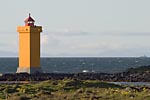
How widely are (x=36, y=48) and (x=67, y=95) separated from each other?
83.2ft

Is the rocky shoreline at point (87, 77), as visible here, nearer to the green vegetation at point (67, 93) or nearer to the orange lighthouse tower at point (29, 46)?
the orange lighthouse tower at point (29, 46)

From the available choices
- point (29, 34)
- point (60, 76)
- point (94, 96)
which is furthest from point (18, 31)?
point (94, 96)

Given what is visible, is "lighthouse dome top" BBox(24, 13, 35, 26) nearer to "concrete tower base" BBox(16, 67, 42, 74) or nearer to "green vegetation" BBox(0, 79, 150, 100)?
"concrete tower base" BBox(16, 67, 42, 74)

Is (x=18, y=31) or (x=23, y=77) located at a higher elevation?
(x=18, y=31)

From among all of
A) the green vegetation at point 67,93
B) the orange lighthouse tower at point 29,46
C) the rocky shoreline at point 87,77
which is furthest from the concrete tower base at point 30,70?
the green vegetation at point 67,93

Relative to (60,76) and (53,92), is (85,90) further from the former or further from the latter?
(60,76)

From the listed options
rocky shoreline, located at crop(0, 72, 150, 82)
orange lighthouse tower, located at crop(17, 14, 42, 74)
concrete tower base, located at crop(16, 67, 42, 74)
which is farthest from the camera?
concrete tower base, located at crop(16, 67, 42, 74)

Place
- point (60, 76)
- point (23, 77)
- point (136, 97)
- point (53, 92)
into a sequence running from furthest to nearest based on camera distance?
point (60, 76) → point (23, 77) → point (53, 92) → point (136, 97)

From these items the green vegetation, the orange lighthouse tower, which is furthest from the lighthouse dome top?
the green vegetation

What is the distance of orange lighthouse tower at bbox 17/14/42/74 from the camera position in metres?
62.0

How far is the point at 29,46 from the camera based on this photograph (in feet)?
203

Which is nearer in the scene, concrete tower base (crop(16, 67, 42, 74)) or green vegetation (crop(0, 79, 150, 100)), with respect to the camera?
green vegetation (crop(0, 79, 150, 100))

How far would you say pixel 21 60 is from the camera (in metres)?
62.2

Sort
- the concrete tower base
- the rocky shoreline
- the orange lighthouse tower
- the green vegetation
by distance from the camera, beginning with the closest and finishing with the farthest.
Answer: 1. the green vegetation
2. the rocky shoreline
3. the orange lighthouse tower
4. the concrete tower base
